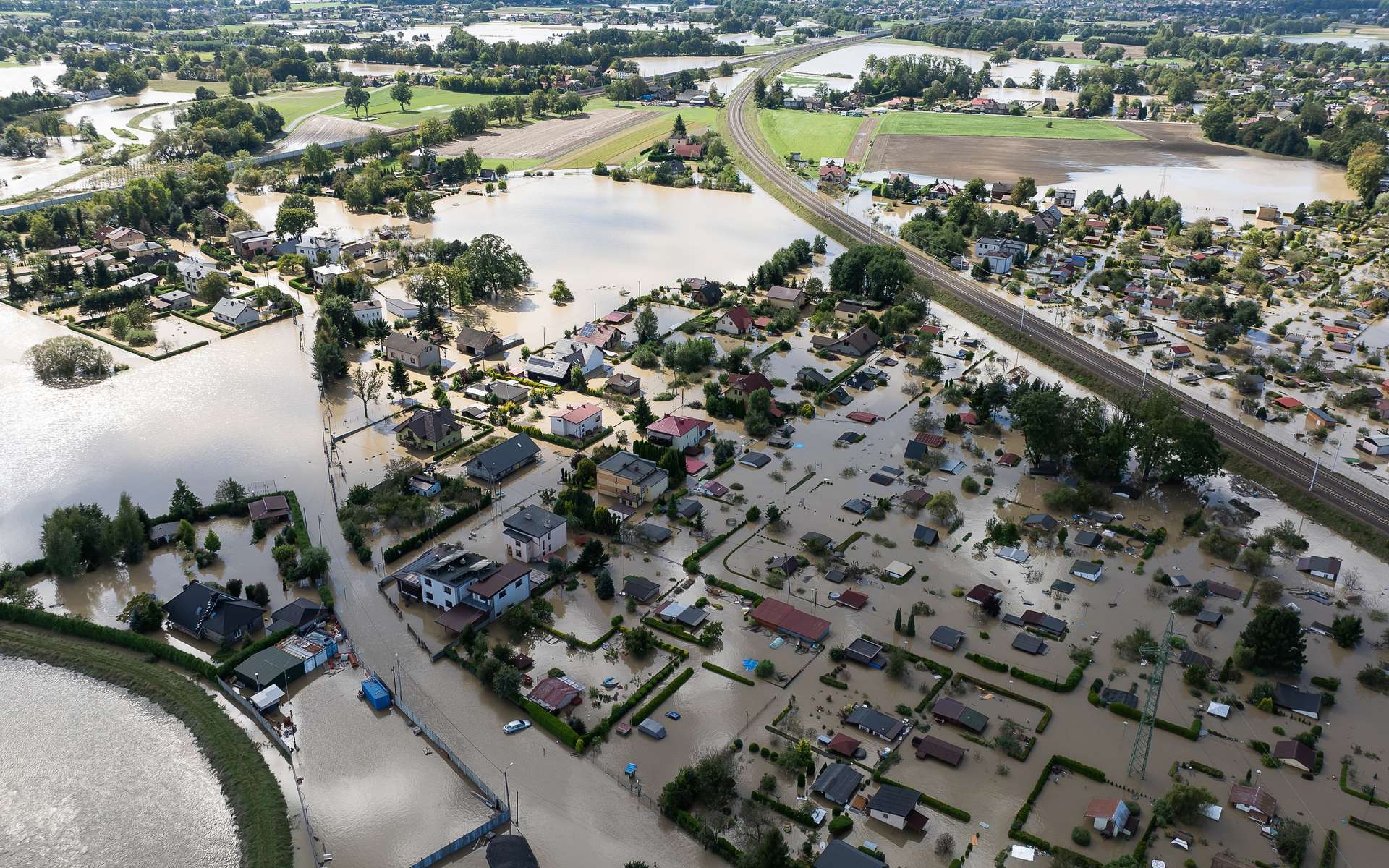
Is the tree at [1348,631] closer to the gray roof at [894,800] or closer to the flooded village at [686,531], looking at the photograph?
the flooded village at [686,531]

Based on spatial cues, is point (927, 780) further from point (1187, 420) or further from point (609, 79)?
point (609, 79)

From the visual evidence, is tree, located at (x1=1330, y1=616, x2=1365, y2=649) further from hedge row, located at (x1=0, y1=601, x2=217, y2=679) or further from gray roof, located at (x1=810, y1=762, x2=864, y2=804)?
hedge row, located at (x1=0, y1=601, x2=217, y2=679)

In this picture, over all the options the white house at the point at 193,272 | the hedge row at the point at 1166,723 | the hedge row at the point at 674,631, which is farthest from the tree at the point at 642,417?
the white house at the point at 193,272

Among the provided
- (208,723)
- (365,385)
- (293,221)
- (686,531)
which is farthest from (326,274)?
(208,723)

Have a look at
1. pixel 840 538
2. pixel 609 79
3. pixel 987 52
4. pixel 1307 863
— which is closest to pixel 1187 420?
pixel 840 538

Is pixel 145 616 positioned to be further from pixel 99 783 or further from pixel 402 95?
pixel 402 95

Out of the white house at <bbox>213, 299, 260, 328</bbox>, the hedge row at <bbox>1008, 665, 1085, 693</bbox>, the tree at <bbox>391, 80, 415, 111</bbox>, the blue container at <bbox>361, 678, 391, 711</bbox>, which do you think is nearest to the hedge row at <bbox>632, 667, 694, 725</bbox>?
the blue container at <bbox>361, 678, 391, 711</bbox>
